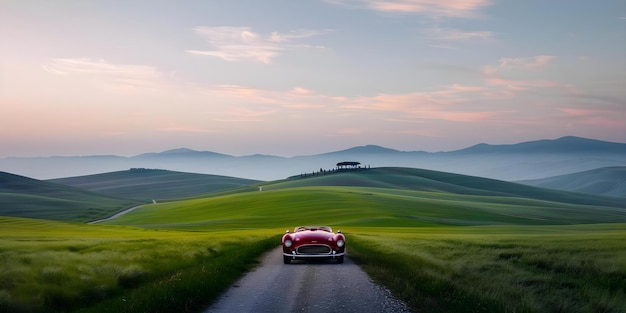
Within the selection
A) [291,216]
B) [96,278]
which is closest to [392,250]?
[96,278]

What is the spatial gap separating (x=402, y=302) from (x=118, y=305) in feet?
21.8

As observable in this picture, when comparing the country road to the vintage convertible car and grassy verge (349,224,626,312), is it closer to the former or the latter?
grassy verge (349,224,626,312)

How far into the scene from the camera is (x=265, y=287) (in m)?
16.5

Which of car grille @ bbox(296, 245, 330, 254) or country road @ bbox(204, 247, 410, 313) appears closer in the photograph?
country road @ bbox(204, 247, 410, 313)

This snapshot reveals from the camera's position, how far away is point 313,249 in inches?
936

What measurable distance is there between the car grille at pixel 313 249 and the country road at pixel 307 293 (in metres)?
1.81

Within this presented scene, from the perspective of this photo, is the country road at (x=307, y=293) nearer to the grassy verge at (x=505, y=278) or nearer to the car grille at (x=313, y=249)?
the grassy verge at (x=505, y=278)

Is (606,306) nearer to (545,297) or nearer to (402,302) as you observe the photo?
(545,297)

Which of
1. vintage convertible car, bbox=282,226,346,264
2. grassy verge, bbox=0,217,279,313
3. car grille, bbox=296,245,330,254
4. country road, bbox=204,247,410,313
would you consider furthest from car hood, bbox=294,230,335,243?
grassy verge, bbox=0,217,279,313

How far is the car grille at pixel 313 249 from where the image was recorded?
77.5 ft

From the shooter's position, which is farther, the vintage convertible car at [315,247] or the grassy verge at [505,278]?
the vintage convertible car at [315,247]

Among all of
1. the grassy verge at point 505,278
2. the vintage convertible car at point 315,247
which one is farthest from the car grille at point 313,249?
the grassy verge at point 505,278

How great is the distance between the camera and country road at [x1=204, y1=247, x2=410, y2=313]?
13.1 m

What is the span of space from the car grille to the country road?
71.4 inches
